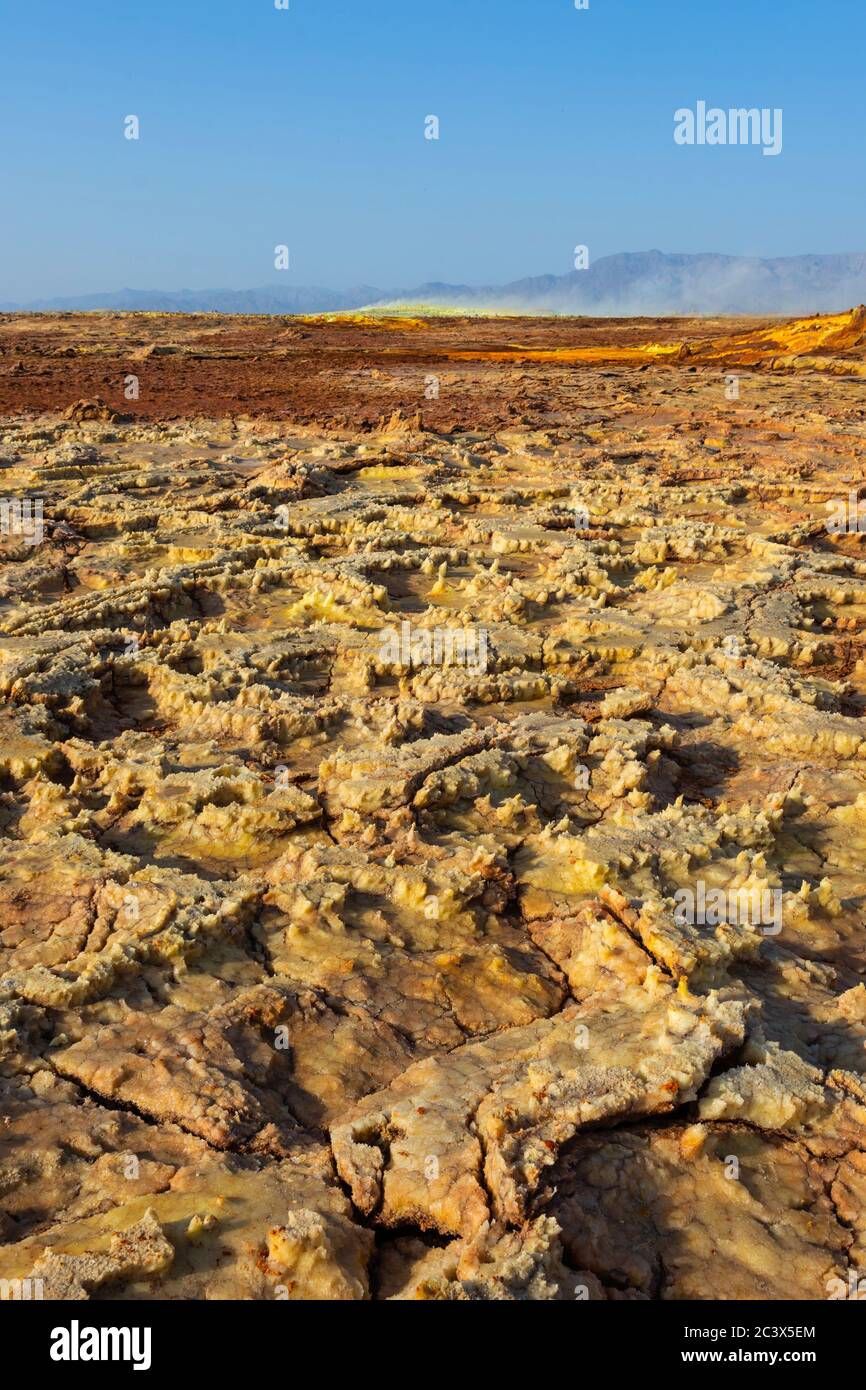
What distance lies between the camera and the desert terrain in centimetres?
223

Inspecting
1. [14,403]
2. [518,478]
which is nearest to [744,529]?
[518,478]

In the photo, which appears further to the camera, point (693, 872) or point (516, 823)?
point (516, 823)

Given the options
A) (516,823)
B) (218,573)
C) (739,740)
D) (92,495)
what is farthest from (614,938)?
(92,495)

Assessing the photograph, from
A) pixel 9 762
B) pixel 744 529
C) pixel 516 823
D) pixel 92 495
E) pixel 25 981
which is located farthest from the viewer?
pixel 92 495

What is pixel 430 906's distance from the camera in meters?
3.51

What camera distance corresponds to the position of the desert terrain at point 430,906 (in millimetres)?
2227

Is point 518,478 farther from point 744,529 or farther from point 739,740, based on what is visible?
point 739,740
